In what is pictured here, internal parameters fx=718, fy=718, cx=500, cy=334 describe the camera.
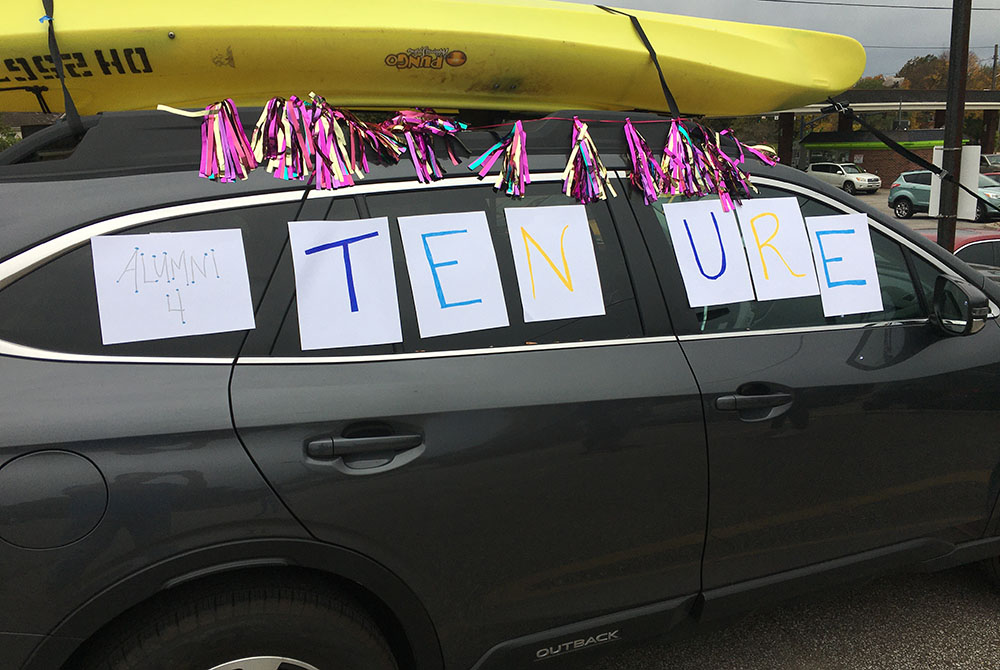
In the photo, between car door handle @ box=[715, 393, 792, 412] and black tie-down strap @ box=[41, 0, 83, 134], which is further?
car door handle @ box=[715, 393, 792, 412]

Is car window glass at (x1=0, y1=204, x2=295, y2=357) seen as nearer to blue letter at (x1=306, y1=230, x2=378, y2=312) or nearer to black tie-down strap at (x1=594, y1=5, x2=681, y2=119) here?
blue letter at (x1=306, y1=230, x2=378, y2=312)

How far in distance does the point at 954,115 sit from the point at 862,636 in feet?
21.5

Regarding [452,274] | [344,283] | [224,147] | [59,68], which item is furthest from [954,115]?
[59,68]

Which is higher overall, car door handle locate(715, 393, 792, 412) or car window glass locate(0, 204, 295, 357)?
car window glass locate(0, 204, 295, 357)

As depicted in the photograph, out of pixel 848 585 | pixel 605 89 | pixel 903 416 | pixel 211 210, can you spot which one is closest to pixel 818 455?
pixel 903 416

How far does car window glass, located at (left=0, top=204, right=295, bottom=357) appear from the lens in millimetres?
1490

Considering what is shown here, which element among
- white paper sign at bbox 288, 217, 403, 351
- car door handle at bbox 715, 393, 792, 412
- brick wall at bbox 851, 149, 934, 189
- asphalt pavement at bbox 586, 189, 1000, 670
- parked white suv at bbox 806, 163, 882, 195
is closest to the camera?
white paper sign at bbox 288, 217, 403, 351

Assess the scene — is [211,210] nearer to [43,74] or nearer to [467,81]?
[43,74]

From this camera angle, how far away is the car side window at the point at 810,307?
6.88 ft

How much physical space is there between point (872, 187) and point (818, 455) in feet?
131

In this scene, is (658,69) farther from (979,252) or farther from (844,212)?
(979,252)

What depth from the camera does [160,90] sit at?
2094 mm

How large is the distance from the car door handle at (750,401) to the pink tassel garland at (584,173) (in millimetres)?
657

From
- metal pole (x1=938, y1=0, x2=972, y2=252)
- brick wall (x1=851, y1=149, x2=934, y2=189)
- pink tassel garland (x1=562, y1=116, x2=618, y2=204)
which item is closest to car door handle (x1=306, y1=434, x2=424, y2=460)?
pink tassel garland (x1=562, y1=116, x2=618, y2=204)
